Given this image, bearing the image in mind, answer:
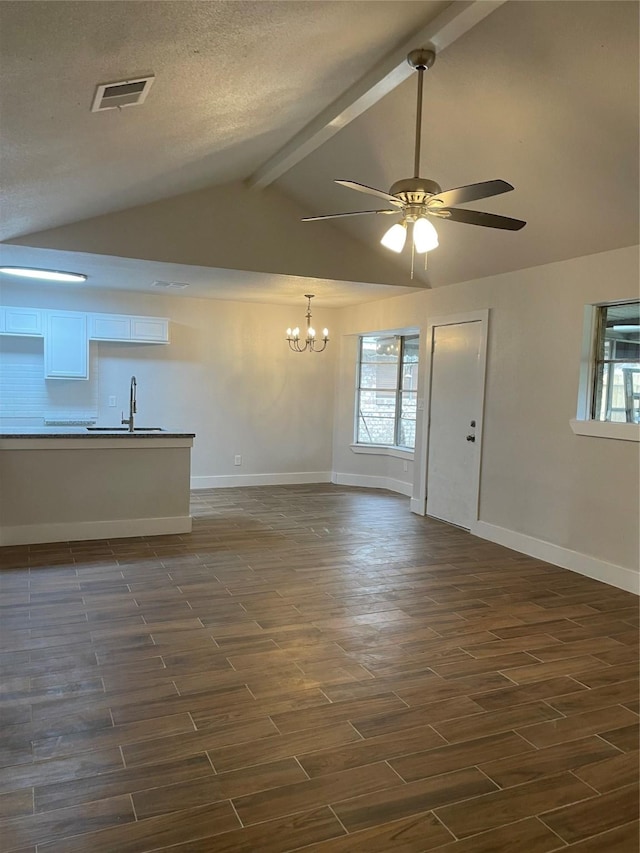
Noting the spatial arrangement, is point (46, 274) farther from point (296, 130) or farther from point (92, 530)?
point (296, 130)

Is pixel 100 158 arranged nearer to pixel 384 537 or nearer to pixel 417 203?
pixel 417 203

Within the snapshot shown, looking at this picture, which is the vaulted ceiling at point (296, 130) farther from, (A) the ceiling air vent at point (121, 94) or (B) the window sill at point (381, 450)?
(B) the window sill at point (381, 450)

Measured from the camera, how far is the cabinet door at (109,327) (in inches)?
274

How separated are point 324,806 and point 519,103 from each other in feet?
11.7

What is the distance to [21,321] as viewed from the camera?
21.6 feet

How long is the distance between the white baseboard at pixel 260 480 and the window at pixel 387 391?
745 millimetres

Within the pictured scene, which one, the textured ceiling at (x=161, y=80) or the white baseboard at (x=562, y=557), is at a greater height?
the textured ceiling at (x=161, y=80)

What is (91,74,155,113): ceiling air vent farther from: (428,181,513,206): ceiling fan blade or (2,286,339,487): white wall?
(2,286,339,487): white wall

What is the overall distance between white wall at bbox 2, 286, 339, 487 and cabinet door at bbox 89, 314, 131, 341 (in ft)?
0.58

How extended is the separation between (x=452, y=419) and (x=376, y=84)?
137 inches

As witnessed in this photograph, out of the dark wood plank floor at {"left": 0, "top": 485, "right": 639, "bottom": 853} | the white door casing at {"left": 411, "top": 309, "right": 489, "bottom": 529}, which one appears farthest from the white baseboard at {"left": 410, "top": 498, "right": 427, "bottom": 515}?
the dark wood plank floor at {"left": 0, "top": 485, "right": 639, "bottom": 853}

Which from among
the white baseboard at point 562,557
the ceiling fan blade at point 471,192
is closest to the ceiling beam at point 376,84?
the ceiling fan blade at point 471,192

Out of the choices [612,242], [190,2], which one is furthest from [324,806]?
[612,242]

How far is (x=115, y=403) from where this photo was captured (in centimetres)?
730
